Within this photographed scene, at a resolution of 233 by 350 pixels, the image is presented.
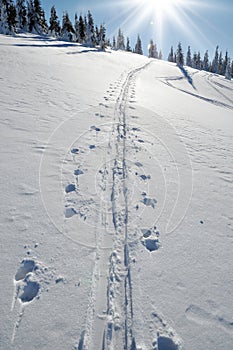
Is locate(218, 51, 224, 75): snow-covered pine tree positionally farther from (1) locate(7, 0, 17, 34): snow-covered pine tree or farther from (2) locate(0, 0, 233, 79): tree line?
(1) locate(7, 0, 17, 34): snow-covered pine tree

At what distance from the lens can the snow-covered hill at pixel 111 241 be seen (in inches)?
89.5

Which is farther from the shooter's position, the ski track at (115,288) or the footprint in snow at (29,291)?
the footprint in snow at (29,291)

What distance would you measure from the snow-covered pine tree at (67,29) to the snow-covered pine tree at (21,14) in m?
10.4

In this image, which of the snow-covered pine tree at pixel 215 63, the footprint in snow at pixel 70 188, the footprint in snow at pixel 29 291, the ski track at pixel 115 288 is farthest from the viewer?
the snow-covered pine tree at pixel 215 63

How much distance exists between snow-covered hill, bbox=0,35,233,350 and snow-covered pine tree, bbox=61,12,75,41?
217 feet

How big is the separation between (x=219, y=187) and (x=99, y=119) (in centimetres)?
508

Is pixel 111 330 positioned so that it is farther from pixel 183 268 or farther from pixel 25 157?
pixel 25 157

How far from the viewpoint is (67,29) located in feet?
197

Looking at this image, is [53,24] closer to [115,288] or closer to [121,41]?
[121,41]

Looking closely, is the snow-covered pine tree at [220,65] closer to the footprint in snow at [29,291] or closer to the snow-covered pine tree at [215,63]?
the snow-covered pine tree at [215,63]

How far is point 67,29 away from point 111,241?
7237 centimetres

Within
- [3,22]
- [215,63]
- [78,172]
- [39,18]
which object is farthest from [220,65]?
[78,172]

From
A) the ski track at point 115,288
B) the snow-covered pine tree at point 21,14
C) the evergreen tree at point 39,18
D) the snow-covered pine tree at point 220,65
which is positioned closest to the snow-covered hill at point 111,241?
the ski track at point 115,288

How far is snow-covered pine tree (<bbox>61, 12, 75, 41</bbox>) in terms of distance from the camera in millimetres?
58206
